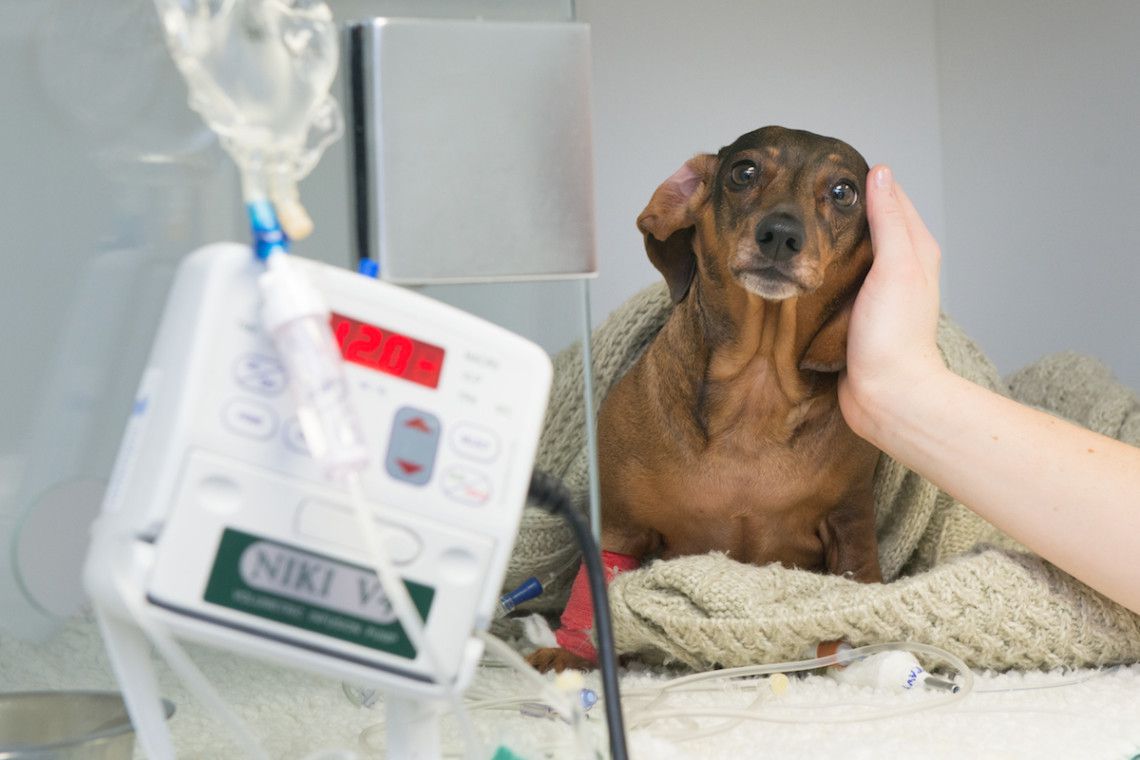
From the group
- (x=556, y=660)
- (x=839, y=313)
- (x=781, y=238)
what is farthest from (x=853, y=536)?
(x=556, y=660)

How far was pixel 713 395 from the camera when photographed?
131cm

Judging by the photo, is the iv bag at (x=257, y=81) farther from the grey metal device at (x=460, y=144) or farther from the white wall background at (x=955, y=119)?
the white wall background at (x=955, y=119)

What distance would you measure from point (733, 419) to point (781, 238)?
0.78ft

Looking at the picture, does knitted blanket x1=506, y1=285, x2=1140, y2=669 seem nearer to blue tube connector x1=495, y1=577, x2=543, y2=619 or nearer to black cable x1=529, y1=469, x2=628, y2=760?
blue tube connector x1=495, y1=577, x2=543, y2=619

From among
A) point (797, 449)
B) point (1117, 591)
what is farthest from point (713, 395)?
point (1117, 591)

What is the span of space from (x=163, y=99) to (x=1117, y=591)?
732mm

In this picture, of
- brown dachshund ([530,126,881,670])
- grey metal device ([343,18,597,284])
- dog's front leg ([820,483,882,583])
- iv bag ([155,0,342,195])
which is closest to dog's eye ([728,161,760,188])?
brown dachshund ([530,126,881,670])

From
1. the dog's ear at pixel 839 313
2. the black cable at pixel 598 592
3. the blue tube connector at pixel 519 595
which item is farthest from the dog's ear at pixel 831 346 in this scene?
the black cable at pixel 598 592

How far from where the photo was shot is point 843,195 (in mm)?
1215

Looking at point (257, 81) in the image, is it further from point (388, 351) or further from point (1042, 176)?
point (1042, 176)

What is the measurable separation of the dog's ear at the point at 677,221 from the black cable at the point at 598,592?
753 mm

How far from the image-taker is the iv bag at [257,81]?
49 centimetres

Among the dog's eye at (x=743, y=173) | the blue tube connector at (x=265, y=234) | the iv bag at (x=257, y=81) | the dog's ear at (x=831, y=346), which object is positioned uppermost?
the iv bag at (x=257, y=81)

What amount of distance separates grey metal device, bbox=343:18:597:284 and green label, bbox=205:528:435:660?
0.16 metres
